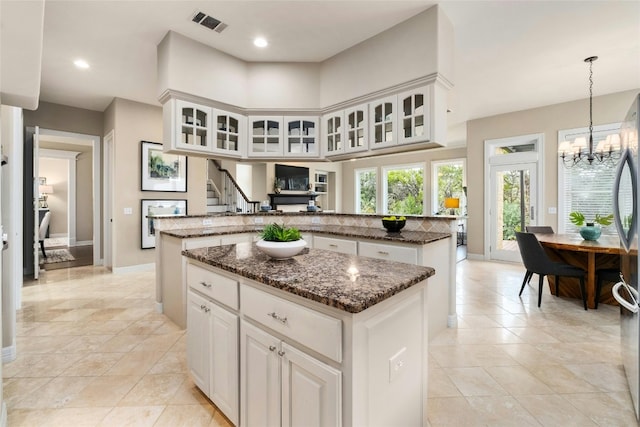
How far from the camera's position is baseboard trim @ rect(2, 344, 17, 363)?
86.7 inches

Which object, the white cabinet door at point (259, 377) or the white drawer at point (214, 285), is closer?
the white cabinet door at point (259, 377)

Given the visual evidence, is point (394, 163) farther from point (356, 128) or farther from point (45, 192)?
point (45, 192)

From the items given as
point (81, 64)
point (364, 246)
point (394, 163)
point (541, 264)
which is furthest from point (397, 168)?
point (81, 64)

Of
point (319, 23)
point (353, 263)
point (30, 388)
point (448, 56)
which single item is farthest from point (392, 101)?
point (30, 388)

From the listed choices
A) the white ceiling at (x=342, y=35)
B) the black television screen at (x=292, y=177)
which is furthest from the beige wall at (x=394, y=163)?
the white ceiling at (x=342, y=35)

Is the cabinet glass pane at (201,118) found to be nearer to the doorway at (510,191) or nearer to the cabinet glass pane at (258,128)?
the cabinet glass pane at (258,128)

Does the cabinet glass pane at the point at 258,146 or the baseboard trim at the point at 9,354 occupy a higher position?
the cabinet glass pane at the point at 258,146

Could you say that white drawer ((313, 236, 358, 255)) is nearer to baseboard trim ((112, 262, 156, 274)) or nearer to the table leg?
the table leg

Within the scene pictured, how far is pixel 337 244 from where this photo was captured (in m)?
3.20

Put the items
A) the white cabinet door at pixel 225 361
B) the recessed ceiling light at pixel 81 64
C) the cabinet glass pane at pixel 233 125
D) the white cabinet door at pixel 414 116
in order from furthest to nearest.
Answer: the recessed ceiling light at pixel 81 64 < the cabinet glass pane at pixel 233 125 < the white cabinet door at pixel 414 116 < the white cabinet door at pixel 225 361

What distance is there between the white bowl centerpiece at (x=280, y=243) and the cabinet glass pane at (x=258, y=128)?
2308mm

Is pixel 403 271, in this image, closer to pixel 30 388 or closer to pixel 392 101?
pixel 392 101

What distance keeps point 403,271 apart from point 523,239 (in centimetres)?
280

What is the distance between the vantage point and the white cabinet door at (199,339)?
5.53 ft
